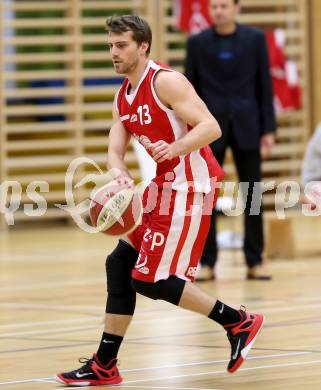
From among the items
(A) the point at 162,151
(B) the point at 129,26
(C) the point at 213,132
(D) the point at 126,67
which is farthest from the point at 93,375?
(B) the point at 129,26

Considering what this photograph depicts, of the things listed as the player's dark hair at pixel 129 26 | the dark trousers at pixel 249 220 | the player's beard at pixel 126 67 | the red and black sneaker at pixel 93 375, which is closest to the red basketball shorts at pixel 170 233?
the red and black sneaker at pixel 93 375

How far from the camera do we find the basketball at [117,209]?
478 cm

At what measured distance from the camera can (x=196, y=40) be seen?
831 cm

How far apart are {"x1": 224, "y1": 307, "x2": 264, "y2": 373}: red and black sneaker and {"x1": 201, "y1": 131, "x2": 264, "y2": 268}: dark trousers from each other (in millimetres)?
3207

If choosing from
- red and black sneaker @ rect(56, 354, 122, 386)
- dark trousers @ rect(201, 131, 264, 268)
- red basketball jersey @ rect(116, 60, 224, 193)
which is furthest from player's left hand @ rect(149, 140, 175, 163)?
dark trousers @ rect(201, 131, 264, 268)

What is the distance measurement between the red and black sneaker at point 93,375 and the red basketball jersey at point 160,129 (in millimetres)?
821

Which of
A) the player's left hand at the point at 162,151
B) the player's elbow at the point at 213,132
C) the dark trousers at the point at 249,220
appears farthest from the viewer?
the dark trousers at the point at 249,220

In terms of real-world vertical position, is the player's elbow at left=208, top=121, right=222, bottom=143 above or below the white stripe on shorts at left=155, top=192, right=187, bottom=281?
above

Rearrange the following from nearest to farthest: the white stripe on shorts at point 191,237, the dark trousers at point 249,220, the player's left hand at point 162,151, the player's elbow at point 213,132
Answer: the player's left hand at point 162,151
the player's elbow at point 213,132
the white stripe on shorts at point 191,237
the dark trousers at point 249,220

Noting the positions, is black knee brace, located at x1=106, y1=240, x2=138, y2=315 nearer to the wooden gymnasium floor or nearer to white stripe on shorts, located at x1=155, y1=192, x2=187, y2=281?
white stripe on shorts, located at x1=155, y1=192, x2=187, y2=281

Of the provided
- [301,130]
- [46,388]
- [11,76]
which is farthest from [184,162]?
[301,130]

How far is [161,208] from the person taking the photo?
488cm

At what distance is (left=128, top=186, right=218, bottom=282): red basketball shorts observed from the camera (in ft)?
15.8

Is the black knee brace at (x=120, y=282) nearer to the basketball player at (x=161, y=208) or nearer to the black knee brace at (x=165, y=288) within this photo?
the basketball player at (x=161, y=208)
